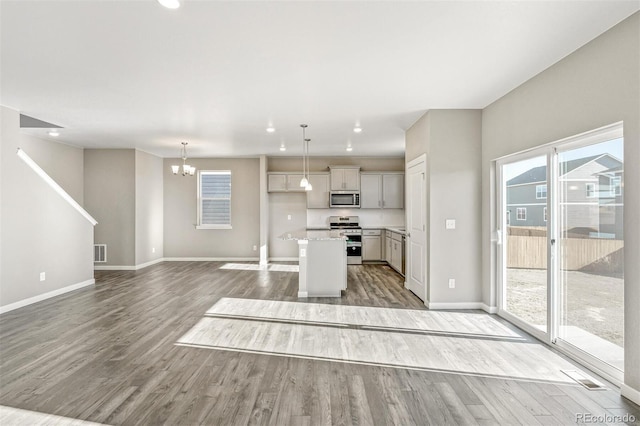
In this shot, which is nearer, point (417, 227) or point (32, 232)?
point (32, 232)

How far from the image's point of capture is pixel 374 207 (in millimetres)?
8883

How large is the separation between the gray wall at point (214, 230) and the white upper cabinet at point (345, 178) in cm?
201

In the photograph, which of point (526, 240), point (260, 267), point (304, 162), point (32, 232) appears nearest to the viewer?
point (526, 240)

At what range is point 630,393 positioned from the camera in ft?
8.16

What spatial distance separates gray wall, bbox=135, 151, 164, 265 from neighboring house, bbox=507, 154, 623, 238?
7.54 meters

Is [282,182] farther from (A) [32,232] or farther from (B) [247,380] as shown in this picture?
(B) [247,380]

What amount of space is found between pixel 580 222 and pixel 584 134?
2.56 ft

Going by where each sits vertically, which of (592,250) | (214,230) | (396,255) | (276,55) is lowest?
(396,255)

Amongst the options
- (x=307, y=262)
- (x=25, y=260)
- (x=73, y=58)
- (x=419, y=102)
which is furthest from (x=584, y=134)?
(x=25, y=260)

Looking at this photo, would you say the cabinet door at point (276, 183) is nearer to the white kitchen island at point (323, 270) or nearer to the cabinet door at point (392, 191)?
the cabinet door at point (392, 191)

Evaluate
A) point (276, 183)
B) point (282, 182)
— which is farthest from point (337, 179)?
point (276, 183)

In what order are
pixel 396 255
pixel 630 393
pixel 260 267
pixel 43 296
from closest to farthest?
1. pixel 630 393
2. pixel 43 296
3. pixel 396 255
4. pixel 260 267

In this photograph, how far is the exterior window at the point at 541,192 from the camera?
3659 millimetres

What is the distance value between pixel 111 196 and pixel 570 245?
8.32 metres
